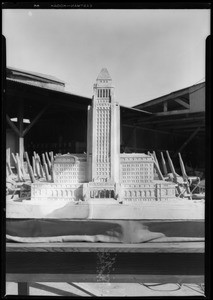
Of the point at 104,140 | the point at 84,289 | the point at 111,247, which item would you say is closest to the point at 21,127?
the point at 104,140

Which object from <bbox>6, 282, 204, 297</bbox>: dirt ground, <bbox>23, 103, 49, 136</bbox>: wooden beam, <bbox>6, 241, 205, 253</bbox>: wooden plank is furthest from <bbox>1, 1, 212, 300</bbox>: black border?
<bbox>6, 282, 204, 297</bbox>: dirt ground

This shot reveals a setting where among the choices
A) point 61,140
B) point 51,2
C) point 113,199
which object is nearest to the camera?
point 51,2

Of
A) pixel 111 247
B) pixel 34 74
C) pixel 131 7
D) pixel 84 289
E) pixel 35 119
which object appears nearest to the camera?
pixel 131 7

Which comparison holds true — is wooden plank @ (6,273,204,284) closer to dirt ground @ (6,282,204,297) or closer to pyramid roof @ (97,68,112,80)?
dirt ground @ (6,282,204,297)

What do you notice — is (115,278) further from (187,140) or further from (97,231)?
(187,140)

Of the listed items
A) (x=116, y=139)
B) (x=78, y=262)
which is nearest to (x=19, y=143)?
(x=116, y=139)

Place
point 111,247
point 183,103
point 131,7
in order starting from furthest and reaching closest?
point 183,103 < point 111,247 < point 131,7
